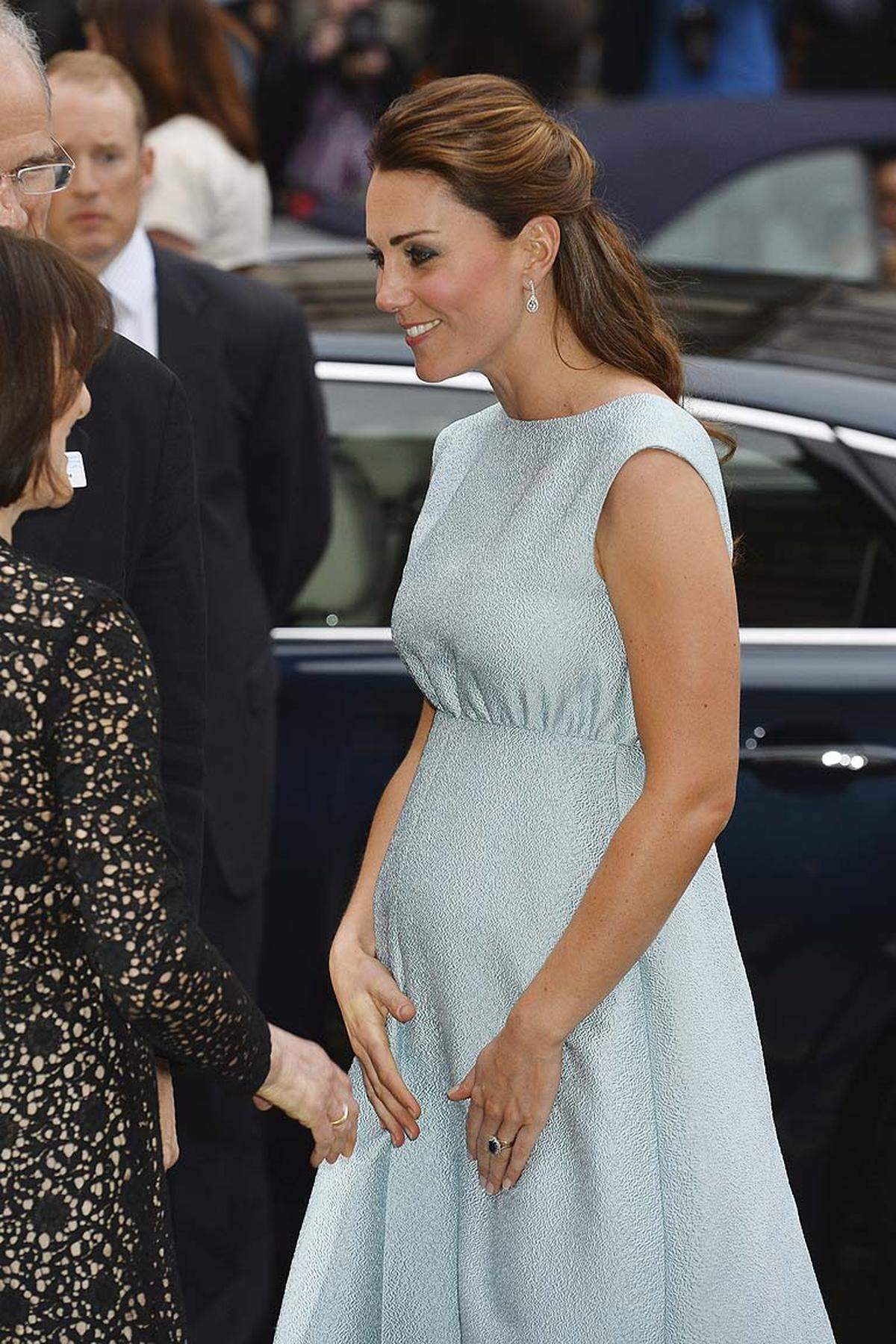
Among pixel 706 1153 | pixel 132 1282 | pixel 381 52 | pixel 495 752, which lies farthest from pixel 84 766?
Result: pixel 381 52

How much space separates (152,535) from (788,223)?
4.26 metres

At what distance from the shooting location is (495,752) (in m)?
2.37

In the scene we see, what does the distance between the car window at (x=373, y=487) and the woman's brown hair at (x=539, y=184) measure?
1275 mm

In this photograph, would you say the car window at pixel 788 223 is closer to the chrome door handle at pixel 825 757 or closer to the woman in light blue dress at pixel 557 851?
the chrome door handle at pixel 825 757

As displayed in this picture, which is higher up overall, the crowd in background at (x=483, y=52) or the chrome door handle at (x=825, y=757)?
the chrome door handle at (x=825, y=757)

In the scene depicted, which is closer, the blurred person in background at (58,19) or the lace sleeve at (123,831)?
the lace sleeve at (123,831)

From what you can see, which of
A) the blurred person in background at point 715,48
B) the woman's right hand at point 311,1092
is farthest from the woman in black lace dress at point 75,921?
the blurred person in background at point 715,48

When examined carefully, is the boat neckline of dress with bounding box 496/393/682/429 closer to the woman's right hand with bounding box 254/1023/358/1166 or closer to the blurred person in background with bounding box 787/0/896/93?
the woman's right hand with bounding box 254/1023/358/1166

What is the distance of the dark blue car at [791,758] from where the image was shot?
3.29 metres

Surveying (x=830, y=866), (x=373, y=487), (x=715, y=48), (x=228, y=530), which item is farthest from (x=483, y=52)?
(x=830, y=866)

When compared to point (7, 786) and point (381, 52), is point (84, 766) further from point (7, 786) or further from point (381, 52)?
point (381, 52)

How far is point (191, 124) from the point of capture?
4.66 meters

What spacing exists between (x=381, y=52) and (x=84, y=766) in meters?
6.05

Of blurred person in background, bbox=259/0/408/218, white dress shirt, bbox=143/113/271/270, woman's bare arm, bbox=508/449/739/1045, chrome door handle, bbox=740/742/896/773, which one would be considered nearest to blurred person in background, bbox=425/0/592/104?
blurred person in background, bbox=259/0/408/218
